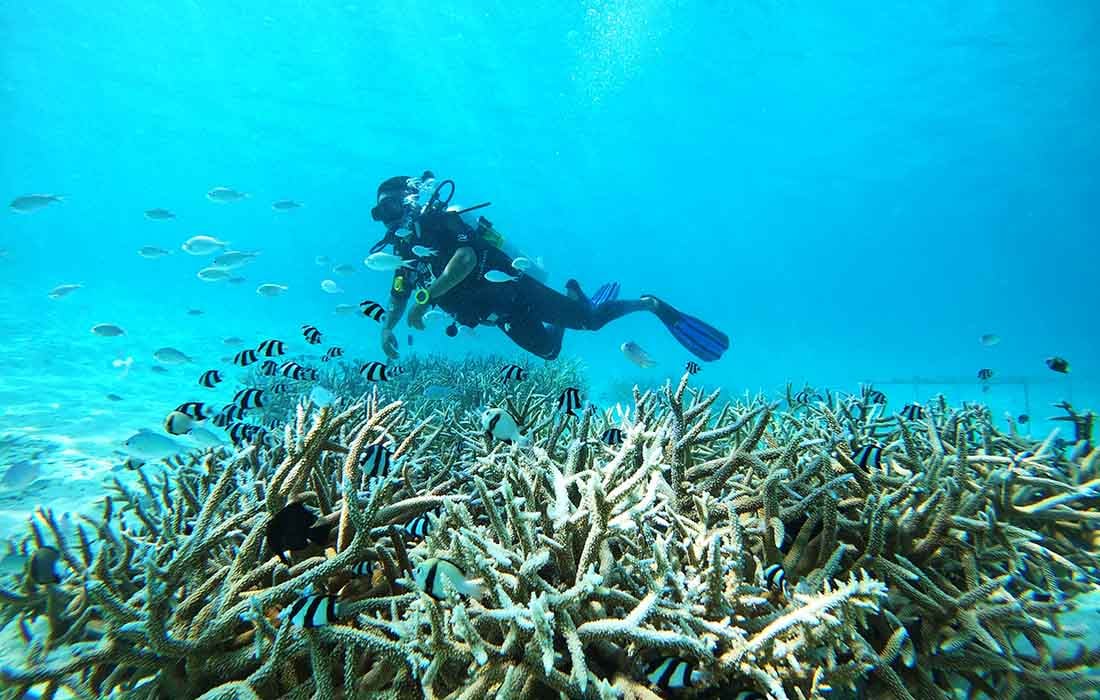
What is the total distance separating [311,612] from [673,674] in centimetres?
121

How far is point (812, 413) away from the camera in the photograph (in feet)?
14.5

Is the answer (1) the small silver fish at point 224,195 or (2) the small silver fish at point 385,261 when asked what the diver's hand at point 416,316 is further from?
(1) the small silver fish at point 224,195

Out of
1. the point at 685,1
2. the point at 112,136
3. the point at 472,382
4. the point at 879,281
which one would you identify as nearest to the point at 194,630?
the point at 472,382

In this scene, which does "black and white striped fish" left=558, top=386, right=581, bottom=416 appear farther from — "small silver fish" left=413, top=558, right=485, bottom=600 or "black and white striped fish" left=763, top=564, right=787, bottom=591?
"small silver fish" left=413, top=558, right=485, bottom=600

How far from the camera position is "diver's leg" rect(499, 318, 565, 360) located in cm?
890

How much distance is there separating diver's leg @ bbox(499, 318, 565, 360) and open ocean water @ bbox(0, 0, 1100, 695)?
11.0 ft

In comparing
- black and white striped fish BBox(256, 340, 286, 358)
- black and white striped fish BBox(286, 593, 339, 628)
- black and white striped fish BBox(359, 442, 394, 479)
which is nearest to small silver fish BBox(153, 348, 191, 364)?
black and white striped fish BBox(256, 340, 286, 358)

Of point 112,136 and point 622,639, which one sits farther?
point 112,136

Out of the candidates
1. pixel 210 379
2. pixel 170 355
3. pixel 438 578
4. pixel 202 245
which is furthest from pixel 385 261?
pixel 438 578

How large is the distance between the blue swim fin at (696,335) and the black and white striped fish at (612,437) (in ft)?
16.1

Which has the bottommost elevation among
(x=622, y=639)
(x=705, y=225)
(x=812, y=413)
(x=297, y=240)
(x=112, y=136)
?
(x=622, y=639)

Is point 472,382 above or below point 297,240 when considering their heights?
below

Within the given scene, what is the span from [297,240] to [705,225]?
84452 millimetres

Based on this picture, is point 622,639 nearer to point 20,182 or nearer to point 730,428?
point 730,428
